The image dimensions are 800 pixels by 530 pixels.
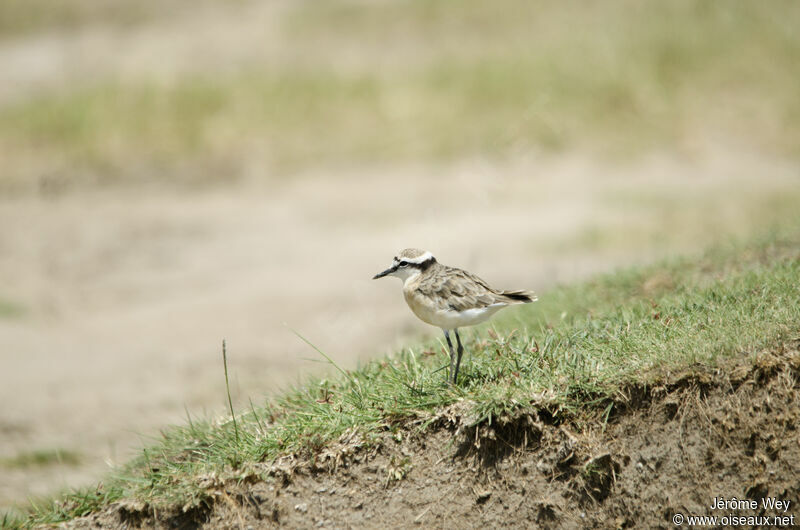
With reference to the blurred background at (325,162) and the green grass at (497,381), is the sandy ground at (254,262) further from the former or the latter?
the green grass at (497,381)

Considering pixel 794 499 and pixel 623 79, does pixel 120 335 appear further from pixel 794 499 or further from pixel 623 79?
pixel 623 79

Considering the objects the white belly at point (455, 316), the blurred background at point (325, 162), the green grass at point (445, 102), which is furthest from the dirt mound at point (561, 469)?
the green grass at point (445, 102)

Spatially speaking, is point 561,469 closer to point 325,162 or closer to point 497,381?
point 497,381

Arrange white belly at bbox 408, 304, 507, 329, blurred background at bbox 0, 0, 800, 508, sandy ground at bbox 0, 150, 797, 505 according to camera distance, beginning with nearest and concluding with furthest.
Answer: white belly at bbox 408, 304, 507, 329, sandy ground at bbox 0, 150, 797, 505, blurred background at bbox 0, 0, 800, 508

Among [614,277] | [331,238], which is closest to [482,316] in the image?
[614,277]

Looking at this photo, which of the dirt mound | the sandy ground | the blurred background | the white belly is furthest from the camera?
the blurred background

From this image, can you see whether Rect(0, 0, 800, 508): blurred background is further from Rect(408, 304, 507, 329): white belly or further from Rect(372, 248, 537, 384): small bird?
Rect(408, 304, 507, 329): white belly

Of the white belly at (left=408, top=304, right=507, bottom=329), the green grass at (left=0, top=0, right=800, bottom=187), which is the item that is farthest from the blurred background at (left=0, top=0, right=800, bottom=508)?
the white belly at (left=408, top=304, right=507, bottom=329)

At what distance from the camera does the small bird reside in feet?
14.0

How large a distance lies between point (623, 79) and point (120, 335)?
9.62m

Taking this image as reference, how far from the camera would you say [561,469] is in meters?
4.22

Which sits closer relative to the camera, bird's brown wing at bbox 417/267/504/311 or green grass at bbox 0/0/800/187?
bird's brown wing at bbox 417/267/504/311

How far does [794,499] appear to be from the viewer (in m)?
3.97

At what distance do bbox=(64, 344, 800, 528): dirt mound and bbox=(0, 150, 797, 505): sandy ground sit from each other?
2.74 meters
